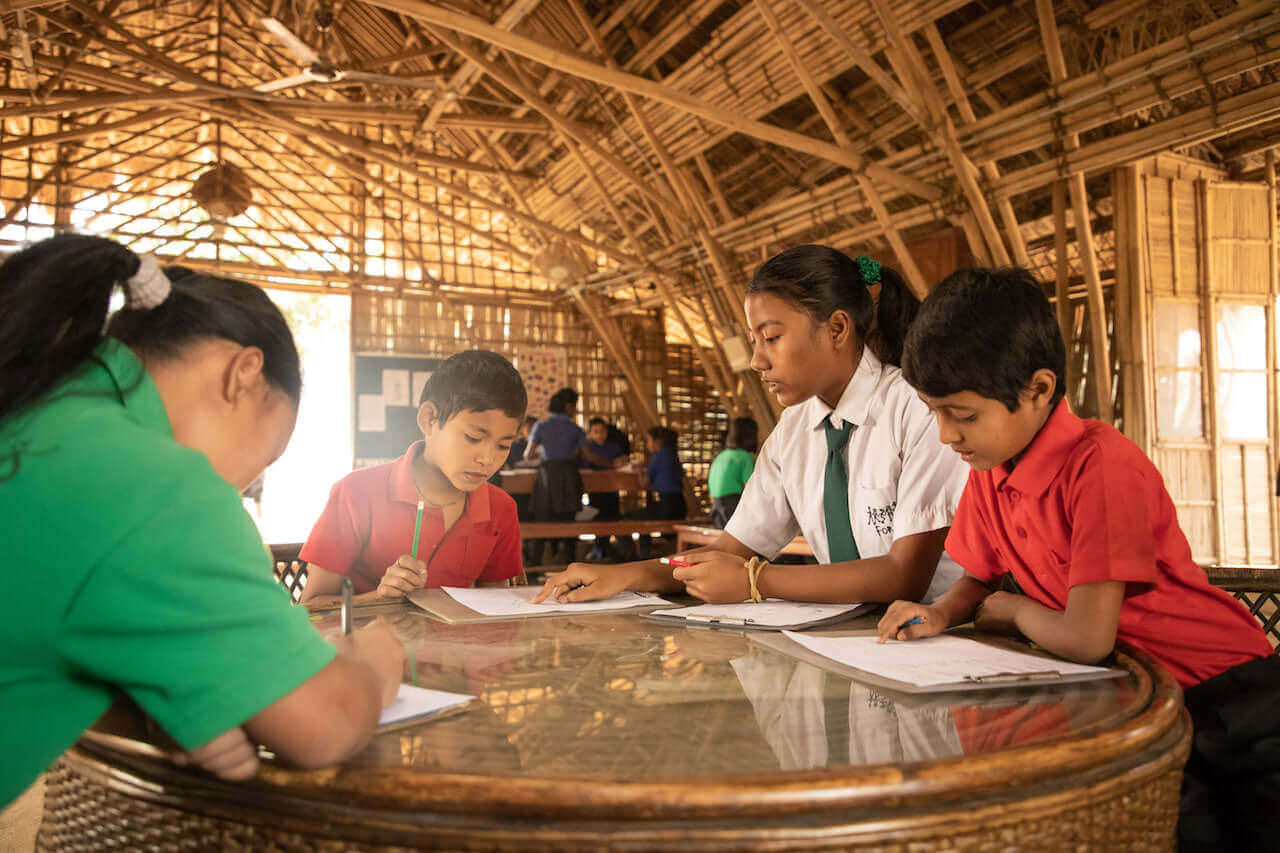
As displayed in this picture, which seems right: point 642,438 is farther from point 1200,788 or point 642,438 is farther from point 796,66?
point 1200,788

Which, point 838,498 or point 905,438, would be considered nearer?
point 905,438

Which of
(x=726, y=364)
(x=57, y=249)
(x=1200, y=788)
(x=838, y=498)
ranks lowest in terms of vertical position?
(x=1200, y=788)

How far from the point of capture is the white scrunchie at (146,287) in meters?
0.81

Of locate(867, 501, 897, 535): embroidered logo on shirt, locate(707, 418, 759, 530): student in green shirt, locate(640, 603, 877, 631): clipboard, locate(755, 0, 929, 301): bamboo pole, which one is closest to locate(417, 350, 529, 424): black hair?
locate(640, 603, 877, 631): clipboard

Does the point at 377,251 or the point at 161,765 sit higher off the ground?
the point at 377,251

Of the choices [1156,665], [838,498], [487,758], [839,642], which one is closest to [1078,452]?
[1156,665]

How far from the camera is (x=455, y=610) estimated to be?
1.48m

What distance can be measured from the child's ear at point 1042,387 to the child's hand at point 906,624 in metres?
0.35

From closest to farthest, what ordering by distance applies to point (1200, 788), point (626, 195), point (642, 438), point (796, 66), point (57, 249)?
point (57, 249) < point (1200, 788) < point (796, 66) < point (626, 195) < point (642, 438)

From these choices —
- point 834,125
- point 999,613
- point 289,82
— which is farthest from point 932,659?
point 289,82

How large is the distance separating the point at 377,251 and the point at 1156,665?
9858 mm

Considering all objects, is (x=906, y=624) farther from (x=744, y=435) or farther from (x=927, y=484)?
(x=744, y=435)

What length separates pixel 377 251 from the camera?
9.90m

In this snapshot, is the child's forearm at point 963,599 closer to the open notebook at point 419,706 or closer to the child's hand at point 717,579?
the child's hand at point 717,579
